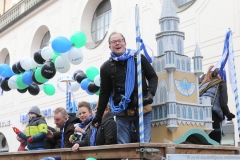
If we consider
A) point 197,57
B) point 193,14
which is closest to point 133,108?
point 197,57

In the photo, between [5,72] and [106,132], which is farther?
[5,72]

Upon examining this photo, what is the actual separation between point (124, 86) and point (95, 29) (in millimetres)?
12182

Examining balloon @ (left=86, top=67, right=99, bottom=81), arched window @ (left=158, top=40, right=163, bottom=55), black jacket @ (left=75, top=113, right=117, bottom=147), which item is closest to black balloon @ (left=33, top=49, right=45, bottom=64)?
balloon @ (left=86, top=67, right=99, bottom=81)

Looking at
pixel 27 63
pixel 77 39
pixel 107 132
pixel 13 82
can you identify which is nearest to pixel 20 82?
pixel 13 82

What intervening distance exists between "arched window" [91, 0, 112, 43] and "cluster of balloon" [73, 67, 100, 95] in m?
5.14

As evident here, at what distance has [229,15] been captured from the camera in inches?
382

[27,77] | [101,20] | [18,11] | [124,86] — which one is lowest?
[124,86]

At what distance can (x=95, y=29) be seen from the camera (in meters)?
16.0

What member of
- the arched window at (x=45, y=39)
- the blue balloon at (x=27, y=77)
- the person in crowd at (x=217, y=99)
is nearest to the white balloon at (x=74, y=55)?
the blue balloon at (x=27, y=77)

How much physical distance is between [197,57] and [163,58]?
704mm

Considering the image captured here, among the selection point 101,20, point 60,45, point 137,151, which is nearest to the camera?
point 137,151

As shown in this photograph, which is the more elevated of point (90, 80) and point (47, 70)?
point (47, 70)

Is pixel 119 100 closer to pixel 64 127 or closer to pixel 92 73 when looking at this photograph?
pixel 64 127

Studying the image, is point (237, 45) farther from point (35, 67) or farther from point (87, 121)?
point (87, 121)
